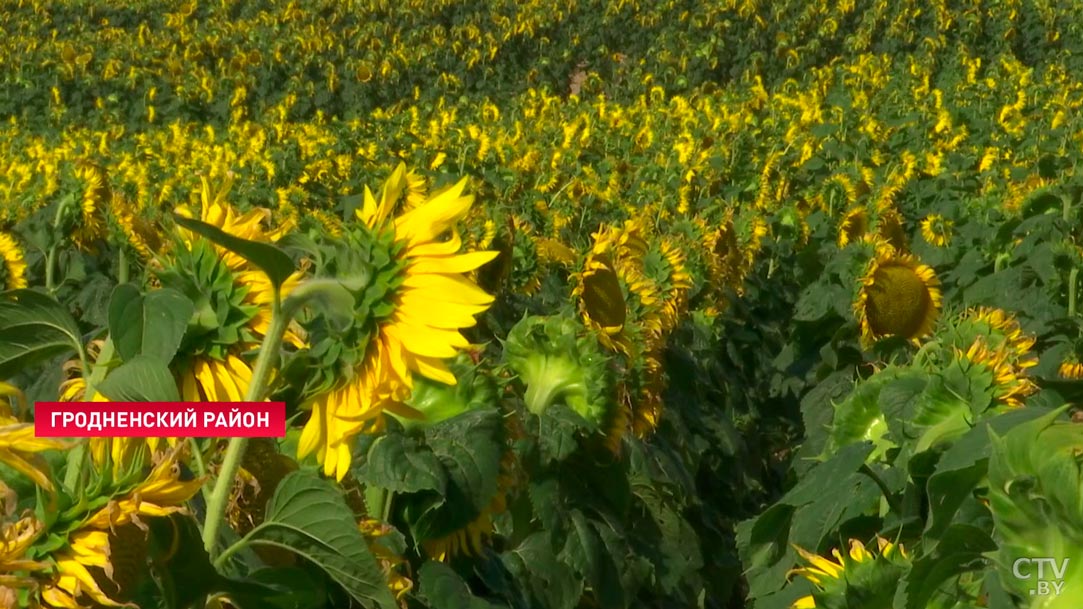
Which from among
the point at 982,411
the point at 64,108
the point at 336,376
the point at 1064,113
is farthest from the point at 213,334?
the point at 64,108

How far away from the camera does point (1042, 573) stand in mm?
914

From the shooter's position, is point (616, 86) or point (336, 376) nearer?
point (336, 376)

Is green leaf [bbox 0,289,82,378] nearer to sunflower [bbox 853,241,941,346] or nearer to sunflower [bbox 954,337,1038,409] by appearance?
sunflower [bbox 954,337,1038,409]

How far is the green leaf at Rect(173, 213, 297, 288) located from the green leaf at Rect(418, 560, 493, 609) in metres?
0.71

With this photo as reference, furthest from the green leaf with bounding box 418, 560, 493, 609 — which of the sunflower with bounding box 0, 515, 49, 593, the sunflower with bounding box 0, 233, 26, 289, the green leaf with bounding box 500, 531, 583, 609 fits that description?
the sunflower with bounding box 0, 233, 26, 289

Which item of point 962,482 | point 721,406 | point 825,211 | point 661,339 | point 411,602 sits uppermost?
point 825,211

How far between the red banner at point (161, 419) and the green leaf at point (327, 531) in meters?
0.05

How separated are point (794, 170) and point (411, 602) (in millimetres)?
6552

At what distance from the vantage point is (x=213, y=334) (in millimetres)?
1146

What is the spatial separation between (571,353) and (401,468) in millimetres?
603

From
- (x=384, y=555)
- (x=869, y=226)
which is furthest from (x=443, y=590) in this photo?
(x=869, y=226)

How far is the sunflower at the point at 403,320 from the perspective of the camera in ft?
3.46

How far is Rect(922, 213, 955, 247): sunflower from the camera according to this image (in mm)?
6191

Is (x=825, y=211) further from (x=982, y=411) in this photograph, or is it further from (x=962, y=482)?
(x=962, y=482)
